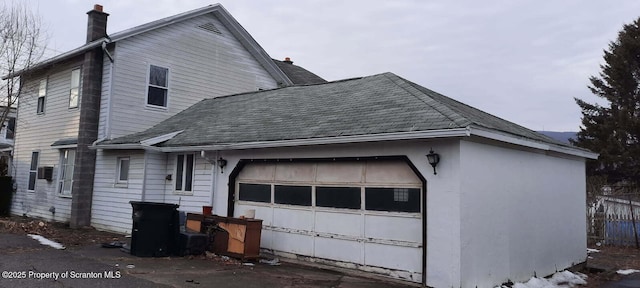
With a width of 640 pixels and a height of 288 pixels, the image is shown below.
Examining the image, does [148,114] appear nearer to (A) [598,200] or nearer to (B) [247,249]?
(B) [247,249]

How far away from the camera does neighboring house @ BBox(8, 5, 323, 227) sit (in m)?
14.5

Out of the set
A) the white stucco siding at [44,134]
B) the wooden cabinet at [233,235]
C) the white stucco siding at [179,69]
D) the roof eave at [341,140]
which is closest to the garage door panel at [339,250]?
the wooden cabinet at [233,235]

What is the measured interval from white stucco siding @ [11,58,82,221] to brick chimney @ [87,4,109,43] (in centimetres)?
119

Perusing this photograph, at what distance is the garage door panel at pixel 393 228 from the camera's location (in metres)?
8.03

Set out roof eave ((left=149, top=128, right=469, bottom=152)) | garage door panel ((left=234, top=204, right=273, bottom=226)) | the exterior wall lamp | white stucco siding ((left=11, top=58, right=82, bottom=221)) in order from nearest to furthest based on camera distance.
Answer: roof eave ((left=149, top=128, right=469, bottom=152)) < garage door panel ((left=234, top=204, right=273, bottom=226)) < the exterior wall lamp < white stucco siding ((left=11, top=58, right=82, bottom=221))

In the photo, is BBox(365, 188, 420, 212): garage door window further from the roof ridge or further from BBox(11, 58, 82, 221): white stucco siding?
BBox(11, 58, 82, 221): white stucco siding

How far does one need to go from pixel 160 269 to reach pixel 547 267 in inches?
299

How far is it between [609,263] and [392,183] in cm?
722

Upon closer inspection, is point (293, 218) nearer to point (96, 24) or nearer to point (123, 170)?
point (123, 170)

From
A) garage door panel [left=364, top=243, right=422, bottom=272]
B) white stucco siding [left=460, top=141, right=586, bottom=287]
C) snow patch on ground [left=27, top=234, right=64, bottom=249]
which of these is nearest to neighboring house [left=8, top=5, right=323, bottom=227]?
snow patch on ground [left=27, top=234, right=64, bottom=249]

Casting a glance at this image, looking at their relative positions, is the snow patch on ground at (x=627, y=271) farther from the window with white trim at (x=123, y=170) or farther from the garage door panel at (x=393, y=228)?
the window with white trim at (x=123, y=170)

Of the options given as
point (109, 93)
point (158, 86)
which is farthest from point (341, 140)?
point (158, 86)

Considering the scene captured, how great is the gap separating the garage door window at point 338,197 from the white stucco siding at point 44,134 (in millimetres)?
9935

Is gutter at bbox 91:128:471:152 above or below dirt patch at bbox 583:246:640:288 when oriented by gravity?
above
